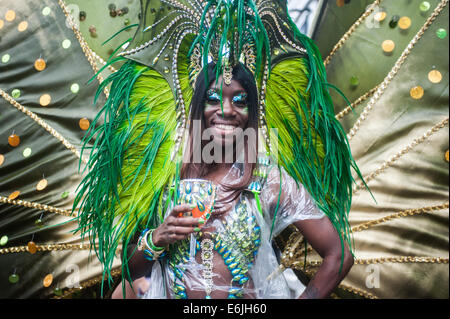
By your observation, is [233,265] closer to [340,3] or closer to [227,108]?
[227,108]

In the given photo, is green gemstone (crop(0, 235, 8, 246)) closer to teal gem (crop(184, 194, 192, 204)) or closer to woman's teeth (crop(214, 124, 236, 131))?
teal gem (crop(184, 194, 192, 204))

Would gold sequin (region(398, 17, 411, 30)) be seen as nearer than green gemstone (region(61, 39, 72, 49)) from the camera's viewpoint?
Yes

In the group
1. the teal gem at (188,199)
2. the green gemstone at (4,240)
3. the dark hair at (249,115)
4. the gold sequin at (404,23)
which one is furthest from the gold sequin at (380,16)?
the green gemstone at (4,240)

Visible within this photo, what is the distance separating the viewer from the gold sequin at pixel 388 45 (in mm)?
1870

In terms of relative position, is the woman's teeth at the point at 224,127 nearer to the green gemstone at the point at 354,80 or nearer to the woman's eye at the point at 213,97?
the woman's eye at the point at 213,97

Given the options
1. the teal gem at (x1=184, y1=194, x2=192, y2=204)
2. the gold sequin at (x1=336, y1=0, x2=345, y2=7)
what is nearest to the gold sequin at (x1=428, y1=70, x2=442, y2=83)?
the gold sequin at (x1=336, y1=0, x2=345, y2=7)

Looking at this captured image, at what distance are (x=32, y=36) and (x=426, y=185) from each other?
184 cm

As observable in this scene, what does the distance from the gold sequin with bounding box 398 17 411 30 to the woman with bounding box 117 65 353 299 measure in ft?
2.41

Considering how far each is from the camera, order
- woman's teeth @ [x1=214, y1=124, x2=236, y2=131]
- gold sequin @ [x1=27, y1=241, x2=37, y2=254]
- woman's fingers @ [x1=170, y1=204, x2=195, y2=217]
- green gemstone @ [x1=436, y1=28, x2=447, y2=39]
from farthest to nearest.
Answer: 1. gold sequin @ [x1=27, y1=241, x2=37, y2=254]
2. green gemstone @ [x1=436, y1=28, x2=447, y2=39]
3. woman's teeth @ [x1=214, y1=124, x2=236, y2=131]
4. woman's fingers @ [x1=170, y1=204, x2=195, y2=217]

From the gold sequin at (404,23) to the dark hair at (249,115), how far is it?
0.73 meters

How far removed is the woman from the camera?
5.18 feet

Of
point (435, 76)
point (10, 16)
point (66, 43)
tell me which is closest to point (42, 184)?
point (66, 43)

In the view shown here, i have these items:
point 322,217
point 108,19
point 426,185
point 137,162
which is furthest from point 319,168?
point 108,19

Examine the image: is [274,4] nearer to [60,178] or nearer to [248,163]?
[248,163]
